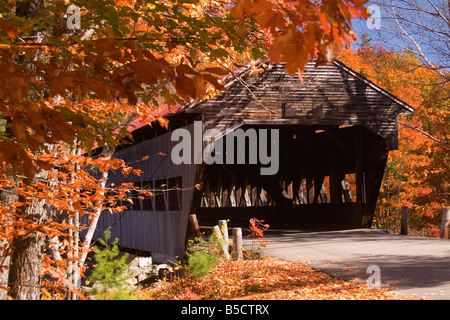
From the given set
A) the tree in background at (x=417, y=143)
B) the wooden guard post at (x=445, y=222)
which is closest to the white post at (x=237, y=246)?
the tree in background at (x=417, y=143)

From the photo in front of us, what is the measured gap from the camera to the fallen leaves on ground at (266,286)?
7.95m

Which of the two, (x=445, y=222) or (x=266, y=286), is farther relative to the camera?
(x=445, y=222)

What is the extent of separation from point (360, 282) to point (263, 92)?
9.34 m

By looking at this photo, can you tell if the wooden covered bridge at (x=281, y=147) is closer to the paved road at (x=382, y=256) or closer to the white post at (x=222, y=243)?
the white post at (x=222, y=243)

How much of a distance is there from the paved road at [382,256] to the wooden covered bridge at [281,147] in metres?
3.02

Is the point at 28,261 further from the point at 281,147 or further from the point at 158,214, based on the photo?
the point at 281,147

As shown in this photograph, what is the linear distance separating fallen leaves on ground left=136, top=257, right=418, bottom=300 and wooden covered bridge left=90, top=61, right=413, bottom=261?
152 inches

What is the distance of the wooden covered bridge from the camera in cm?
1647

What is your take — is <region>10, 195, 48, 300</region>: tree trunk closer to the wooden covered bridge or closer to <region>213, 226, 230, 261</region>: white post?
<region>213, 226, 230, 261</region>: white post

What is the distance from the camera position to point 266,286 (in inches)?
362

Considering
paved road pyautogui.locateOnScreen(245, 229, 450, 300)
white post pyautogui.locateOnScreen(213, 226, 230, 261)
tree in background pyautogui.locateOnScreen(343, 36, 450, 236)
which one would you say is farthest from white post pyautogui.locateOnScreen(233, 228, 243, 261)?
tree in background pyautogui.locateOnScreen(343, 36, 450, 236)

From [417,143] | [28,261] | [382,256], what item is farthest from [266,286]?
[417,143]

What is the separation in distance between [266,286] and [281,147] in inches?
589
